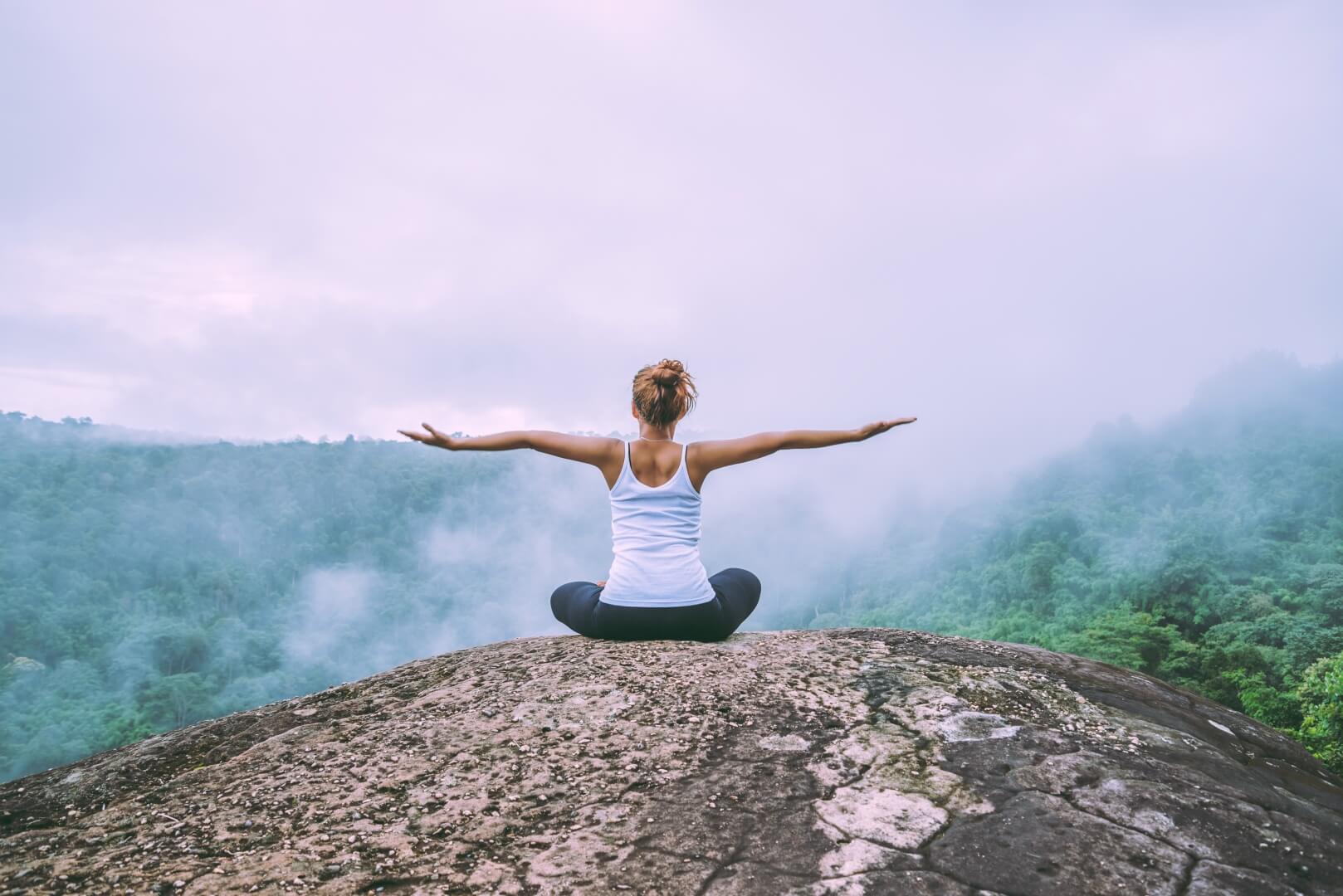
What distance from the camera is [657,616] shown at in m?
4.35

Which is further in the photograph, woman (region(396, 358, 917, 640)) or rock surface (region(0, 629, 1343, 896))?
woman (region(396, 358, 917, 640))

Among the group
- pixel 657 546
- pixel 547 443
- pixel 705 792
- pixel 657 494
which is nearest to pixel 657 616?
pixel 657 546

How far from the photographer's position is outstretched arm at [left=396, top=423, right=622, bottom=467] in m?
4.32

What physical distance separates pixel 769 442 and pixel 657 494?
27.5 inches

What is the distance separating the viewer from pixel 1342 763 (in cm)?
1205

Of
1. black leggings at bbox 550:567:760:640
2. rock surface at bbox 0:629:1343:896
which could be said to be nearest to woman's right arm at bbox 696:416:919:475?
black leggings at bbox 550:567:760:640

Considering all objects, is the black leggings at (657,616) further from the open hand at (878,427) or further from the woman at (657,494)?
the open hand at (878,427)

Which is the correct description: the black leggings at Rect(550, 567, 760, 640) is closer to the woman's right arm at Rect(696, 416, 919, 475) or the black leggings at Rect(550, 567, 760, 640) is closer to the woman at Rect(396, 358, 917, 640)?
the woman at Rect(396, 358, 917, 640)

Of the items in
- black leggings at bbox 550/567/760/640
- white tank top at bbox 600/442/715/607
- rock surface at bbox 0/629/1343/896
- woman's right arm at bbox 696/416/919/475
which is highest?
woman's right arm at bbox 696/416/919/475

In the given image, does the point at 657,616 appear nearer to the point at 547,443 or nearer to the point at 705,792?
the point at 547,443

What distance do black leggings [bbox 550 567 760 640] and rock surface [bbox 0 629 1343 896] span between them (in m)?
0.29

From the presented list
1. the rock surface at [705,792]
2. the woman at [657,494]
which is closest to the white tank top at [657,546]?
the woman at [657,494]

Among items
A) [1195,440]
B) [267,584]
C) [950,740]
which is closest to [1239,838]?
[950,740]

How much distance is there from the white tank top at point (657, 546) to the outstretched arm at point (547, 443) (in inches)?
5.2
